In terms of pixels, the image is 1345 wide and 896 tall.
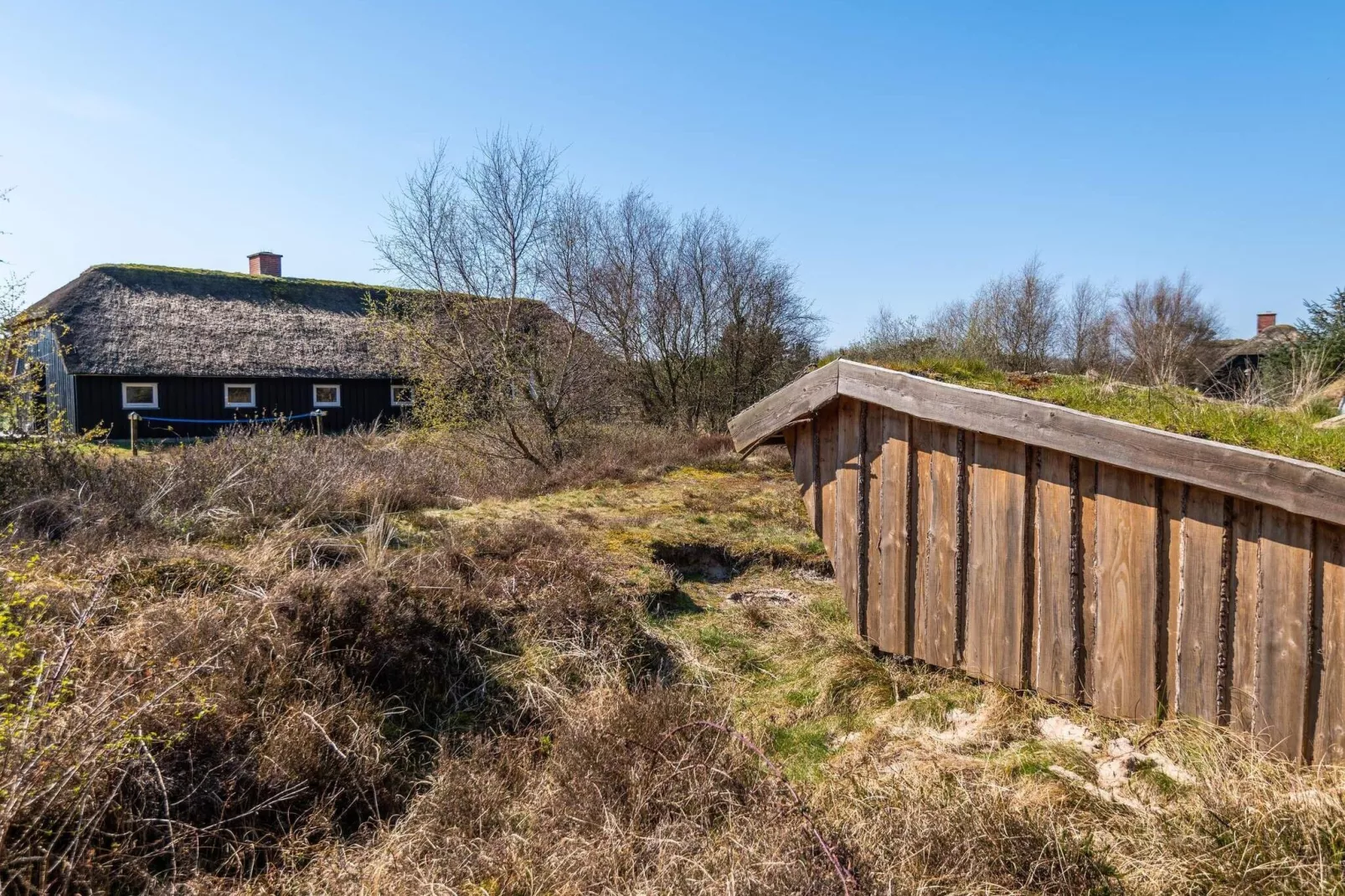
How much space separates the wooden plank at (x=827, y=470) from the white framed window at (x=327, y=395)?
88.1 ft

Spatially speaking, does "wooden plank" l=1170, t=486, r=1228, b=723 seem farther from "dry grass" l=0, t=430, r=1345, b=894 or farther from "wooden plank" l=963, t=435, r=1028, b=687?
"wooden plank" l=963, t=435, r=1028, b=687

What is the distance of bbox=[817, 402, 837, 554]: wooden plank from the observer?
5156mm

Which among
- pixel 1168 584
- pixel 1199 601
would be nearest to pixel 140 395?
pixel 1168 584

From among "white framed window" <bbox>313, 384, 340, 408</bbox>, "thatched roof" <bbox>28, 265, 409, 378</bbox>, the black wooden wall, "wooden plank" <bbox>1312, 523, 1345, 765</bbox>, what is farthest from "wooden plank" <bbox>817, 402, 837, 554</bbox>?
"white framed window" <bbox>313, 384, 340, 408</bbox>

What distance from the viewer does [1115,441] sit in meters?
3.71

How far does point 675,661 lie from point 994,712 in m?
2.25

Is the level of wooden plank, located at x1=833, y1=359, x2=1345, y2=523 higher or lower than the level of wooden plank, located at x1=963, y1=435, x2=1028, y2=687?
higher

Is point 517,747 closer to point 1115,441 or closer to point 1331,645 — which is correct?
point 1115,441

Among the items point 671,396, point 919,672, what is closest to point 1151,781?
point 919,672

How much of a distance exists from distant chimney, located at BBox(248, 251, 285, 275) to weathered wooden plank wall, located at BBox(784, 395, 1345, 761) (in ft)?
110

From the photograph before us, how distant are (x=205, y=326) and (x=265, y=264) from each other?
280 inches

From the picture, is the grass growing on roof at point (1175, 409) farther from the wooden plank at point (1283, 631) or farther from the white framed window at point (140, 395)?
the white framed window at point (140, 395)

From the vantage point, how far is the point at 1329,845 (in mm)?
2699

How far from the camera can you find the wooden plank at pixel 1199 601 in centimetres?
351
